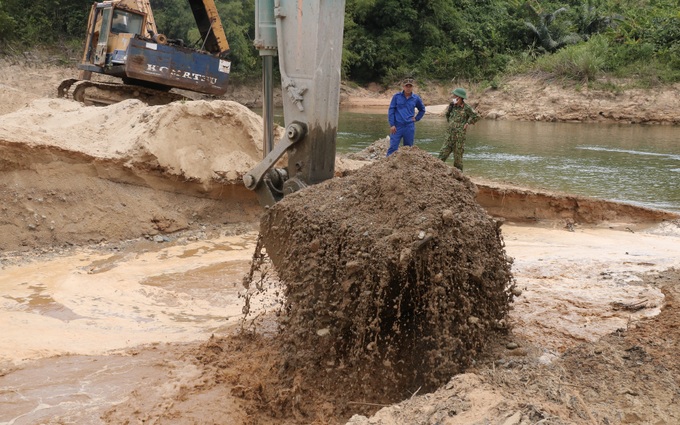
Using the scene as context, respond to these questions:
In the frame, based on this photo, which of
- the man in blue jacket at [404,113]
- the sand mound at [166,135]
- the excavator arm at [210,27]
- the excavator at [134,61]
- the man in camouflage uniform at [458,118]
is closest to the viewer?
the sand mound at [166,135]

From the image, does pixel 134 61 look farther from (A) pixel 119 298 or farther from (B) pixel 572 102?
(B) pixel 572 102

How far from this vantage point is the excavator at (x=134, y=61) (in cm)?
1353

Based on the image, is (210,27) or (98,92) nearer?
(98,92)

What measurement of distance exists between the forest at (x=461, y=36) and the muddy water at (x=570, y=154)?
4752mm

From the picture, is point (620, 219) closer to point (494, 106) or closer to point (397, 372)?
point (397, 372)

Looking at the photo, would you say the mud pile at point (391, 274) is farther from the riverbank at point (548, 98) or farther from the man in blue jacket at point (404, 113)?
the riverbank at point (548, 98)

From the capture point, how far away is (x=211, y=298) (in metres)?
6.08

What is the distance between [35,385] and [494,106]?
23634 mm

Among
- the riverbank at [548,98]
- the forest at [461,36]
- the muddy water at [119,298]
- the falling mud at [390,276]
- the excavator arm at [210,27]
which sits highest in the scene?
the forest at [461,36]

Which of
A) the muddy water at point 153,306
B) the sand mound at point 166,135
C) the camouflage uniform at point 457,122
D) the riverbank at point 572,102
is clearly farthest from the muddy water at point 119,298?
the riverbank at point 572,102

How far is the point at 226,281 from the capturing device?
6547 mm

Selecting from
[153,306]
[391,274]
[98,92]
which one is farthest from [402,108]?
[98,92]

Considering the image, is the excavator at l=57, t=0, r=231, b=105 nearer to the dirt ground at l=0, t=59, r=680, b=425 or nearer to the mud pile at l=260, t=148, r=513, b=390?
the dirt ground at l=0, t=59, r=680, b=425

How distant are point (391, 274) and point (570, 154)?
12797 mm
